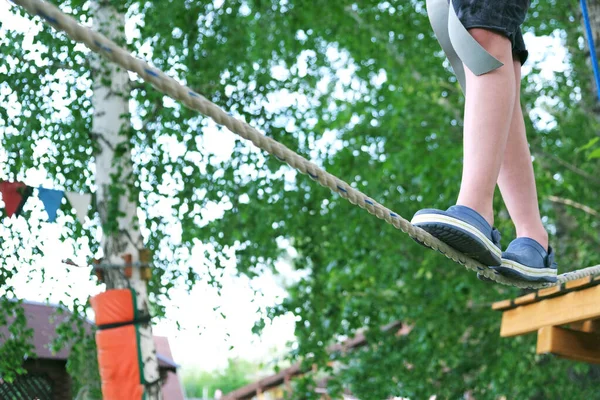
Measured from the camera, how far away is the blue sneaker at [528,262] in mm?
1710

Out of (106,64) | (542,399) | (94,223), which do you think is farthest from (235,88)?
(542,399)

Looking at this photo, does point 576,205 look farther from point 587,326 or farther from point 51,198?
point 51,198

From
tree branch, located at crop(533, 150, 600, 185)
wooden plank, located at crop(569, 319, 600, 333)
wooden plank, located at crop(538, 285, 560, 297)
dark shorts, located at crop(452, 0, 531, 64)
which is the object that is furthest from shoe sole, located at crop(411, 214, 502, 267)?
tree branch, located at crop(533, 150, 600, 185)

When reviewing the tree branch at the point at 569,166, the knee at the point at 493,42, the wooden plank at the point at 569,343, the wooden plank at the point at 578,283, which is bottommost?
the wooden plank at the point at 569,343

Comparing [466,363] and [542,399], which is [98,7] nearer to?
[466,363]

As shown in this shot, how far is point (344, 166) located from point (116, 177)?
2.31 m

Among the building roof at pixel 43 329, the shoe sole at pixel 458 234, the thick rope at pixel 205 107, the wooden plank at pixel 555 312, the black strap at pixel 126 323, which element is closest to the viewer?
the thick rope at pixel 205 107

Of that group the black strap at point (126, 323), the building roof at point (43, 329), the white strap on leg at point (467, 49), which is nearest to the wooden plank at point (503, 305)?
the black strap at point (126, 323)

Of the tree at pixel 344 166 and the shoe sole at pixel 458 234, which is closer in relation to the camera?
the shoe sole at pixel 458 234

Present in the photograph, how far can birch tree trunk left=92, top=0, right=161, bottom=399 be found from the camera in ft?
15.8

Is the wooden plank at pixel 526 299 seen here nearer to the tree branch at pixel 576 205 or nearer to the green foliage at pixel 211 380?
the tree branch at pixel 576 205

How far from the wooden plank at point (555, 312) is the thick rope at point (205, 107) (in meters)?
2.34

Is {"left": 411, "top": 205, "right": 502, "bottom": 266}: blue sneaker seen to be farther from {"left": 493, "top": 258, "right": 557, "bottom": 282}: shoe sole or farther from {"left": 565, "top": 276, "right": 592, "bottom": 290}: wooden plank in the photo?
{"left": 565, "top": 276, "right": 592, "bottom": 290}: wooden plank

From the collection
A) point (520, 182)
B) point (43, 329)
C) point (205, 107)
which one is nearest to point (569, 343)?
point (520, 182)
